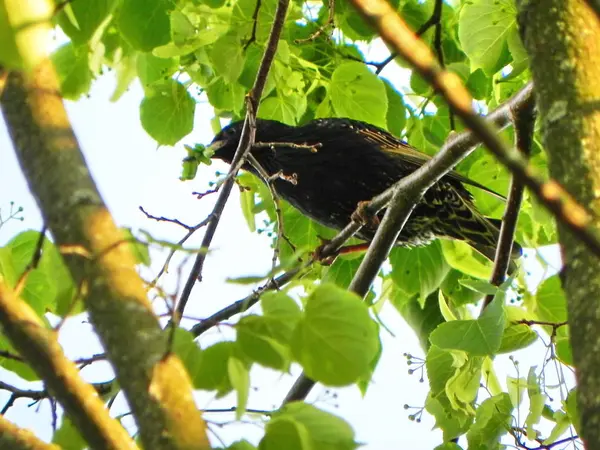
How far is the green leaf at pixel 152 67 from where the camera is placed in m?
4.14

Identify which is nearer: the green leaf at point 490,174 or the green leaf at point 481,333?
the green leaf at point 481,333

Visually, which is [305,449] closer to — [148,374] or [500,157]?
[148,374]

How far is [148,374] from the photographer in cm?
131

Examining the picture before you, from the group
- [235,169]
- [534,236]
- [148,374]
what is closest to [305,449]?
[148,374]

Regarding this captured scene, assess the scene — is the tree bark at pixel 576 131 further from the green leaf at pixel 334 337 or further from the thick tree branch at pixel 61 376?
the thick tree branch at pixel 61 376

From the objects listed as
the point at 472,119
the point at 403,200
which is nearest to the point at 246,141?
the point at 403,200

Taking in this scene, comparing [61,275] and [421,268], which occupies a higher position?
[421,268]

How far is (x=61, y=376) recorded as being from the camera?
4.37ft

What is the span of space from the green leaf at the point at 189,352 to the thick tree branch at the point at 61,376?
0.71 ft

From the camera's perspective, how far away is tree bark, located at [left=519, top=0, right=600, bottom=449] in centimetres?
133

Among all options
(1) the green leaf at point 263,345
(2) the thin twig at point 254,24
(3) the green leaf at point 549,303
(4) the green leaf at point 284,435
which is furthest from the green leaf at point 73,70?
(4) the green leaf at point 284,435

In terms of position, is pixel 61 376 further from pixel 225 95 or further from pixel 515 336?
pixel 225 95

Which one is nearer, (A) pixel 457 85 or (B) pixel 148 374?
(A) pixel 457 85

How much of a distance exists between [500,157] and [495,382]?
2366mm
